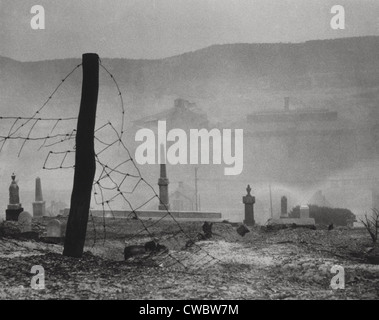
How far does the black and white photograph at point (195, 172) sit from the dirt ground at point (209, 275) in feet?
0.11

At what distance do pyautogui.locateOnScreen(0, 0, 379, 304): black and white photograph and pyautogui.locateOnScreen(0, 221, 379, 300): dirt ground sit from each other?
35mm

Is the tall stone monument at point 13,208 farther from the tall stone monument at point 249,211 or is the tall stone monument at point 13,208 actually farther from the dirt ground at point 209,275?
the tall stone monument at point 249,211

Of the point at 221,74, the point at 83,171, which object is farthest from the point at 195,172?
the point at 83,171

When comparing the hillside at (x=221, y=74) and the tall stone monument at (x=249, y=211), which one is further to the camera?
the hillside at (x=221, y=74)

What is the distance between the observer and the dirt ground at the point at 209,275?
19.9ft

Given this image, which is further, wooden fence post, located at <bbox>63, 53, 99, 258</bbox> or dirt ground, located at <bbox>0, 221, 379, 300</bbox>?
wooden fence post, located at <bbox>63, 53, 99, 258</bbox>

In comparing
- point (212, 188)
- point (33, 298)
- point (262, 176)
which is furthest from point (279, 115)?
point (33, 298)

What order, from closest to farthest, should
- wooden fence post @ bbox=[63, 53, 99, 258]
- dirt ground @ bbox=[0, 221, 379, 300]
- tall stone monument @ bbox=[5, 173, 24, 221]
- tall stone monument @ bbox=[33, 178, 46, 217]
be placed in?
dirt ground @ bbox=[0, 221, 379, 300] → wooden fence post @ bbox=[63, 53, 99, 258] → tall stone monument @ bbox=[5, 173, 24, 221] → tall stone monument @ bbox=[33, 178, 46, 217]

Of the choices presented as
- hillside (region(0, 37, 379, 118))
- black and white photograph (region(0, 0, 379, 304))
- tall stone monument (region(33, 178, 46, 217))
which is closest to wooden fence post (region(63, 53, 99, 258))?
black and white photograph (region(0, 0, 379, 304))

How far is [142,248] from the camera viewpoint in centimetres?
921

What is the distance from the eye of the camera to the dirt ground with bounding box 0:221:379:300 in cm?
607

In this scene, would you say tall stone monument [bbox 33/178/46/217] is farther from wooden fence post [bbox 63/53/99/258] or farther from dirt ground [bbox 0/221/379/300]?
wooden fence post [bbox 63/53/99/258]

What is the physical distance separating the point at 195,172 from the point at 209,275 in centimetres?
4028

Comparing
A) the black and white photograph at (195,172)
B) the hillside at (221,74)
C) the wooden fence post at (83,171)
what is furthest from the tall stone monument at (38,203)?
the hillside at (221,74)
